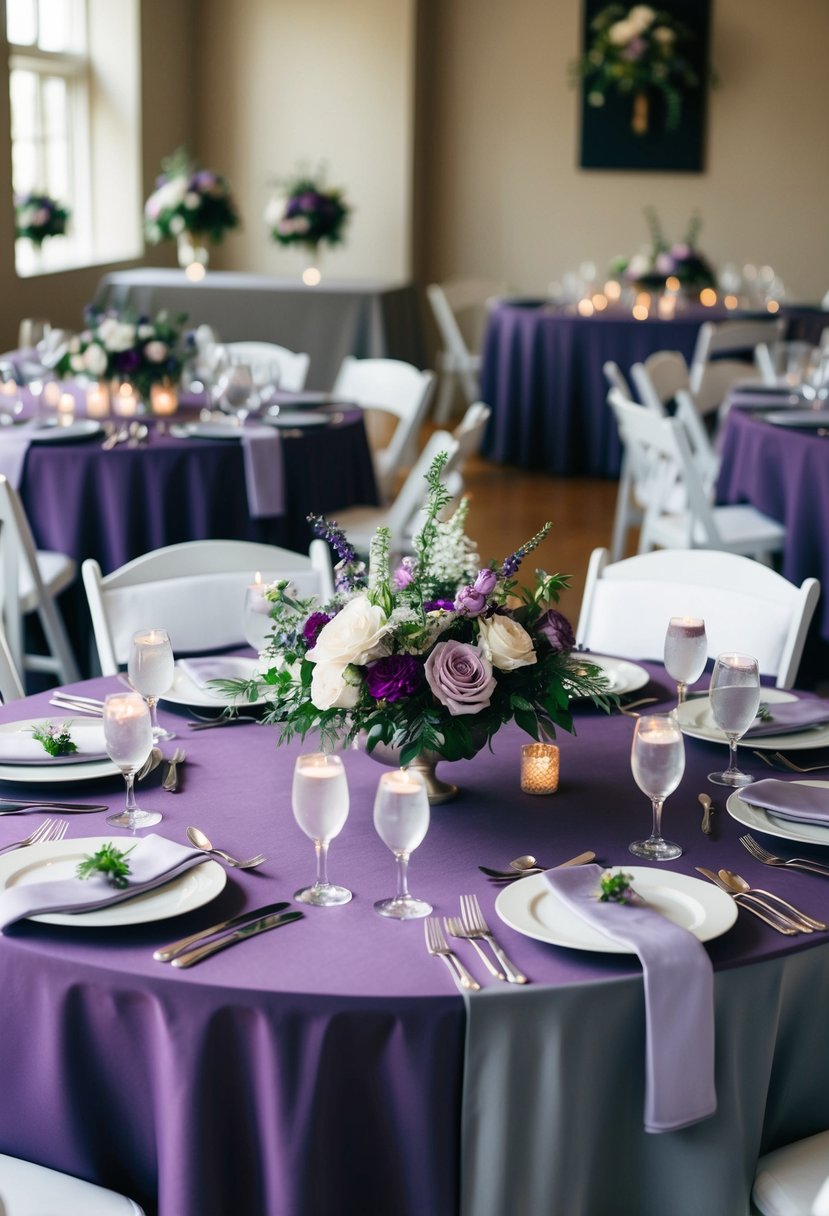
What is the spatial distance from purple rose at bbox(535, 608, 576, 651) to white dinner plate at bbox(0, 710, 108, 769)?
25.4 inches

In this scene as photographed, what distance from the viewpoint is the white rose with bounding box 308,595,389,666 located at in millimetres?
1756

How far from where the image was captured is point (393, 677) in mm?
1755

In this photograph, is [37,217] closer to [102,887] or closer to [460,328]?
[460,328]

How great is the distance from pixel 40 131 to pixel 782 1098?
8.68 m

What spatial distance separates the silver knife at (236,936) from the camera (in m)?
1.52

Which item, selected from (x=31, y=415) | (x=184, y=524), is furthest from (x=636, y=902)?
(x=31, y=415)

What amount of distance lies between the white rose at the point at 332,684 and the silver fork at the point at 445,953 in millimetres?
295

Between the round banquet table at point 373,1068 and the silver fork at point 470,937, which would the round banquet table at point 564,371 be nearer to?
the round banquet table at point 373,1068

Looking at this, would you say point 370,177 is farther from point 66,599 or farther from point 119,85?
point 66,599

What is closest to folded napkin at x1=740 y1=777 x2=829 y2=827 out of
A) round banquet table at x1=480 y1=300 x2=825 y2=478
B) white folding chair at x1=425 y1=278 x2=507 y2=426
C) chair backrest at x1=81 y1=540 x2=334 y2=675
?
chair backrest at x1=81 y1=540 x2=334 y2=675

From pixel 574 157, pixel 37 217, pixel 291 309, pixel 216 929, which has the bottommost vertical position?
pixel 216 929

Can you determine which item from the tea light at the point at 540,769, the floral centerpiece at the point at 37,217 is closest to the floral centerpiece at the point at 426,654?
the tea light at the point at 540,769

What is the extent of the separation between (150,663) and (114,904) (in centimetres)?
43

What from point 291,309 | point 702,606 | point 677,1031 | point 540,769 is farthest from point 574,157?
point 677,1031
